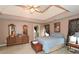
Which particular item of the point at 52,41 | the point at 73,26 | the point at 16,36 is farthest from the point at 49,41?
the point at 16,36

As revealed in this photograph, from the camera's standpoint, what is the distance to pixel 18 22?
202 cm

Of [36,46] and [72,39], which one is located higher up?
[72,39]

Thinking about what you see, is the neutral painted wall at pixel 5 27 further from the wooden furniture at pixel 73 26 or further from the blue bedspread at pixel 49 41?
the wooden furniture at pixel 73 26

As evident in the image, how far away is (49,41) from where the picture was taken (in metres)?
1.94

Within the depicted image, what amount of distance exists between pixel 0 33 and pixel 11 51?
451 mm

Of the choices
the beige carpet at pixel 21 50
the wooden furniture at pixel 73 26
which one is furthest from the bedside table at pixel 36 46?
the wooden furniture at pixel 73 26

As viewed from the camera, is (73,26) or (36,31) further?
(36,31)

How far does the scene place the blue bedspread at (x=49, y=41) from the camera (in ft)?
6.30

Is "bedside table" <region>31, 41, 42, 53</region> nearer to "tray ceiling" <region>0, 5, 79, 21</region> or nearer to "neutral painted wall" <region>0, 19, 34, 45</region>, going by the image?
"neutral painted wall" <region>0, 19, 34, 45</region>

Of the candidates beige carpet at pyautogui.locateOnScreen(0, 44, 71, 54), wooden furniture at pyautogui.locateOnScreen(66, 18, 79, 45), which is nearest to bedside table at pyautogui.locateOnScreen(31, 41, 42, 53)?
beige carpet at pyautogui.locateOnScreen(0, 44, 71, 54)

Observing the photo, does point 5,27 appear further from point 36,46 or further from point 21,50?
point 36,46

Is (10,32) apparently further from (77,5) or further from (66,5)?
(77,5)

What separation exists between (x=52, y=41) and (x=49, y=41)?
0.07 meters

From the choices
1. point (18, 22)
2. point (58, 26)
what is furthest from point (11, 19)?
point (58, 26)
